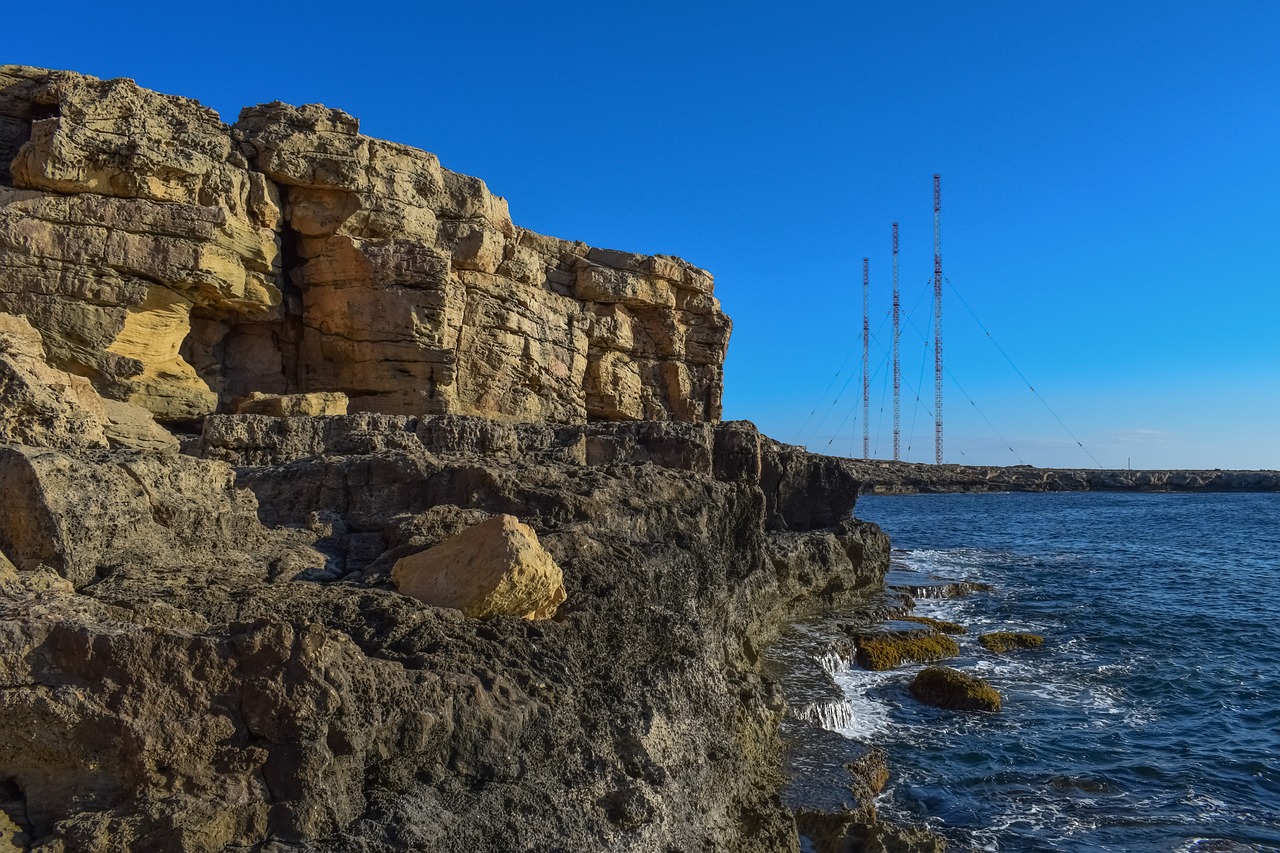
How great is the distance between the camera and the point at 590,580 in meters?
8.27

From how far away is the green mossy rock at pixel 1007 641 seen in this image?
64.9ft

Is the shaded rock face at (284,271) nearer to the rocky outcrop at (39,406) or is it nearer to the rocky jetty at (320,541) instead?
the rocky jetty at (320,541)

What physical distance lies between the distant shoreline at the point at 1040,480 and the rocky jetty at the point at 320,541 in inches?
3818

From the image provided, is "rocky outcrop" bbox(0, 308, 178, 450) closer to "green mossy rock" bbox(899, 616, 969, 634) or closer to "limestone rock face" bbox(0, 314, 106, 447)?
"limestone rock face" bbox(0, 314, 106, 447)

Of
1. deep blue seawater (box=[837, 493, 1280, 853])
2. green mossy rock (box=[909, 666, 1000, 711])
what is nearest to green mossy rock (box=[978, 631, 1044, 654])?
deep blue seawater (box=[837, 493, 1280, 853])

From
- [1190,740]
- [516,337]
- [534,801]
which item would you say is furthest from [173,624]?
[516,337]

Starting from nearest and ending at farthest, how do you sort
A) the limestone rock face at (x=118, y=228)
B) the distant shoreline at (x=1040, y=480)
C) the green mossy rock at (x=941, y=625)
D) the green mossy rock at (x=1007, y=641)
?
the limestone rock face at (x=118, y=228), the green mossy rock at (x=1007, y=641), the green mossy rock at (x=941, y=625), the distant shoreline at (x=1040, y=480)

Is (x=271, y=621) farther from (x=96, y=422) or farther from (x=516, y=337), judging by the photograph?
(x=516, y=337)

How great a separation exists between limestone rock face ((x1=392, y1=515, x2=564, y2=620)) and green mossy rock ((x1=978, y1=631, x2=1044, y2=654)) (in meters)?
16.0

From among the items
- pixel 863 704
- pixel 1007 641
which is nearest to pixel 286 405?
pixel 863 704

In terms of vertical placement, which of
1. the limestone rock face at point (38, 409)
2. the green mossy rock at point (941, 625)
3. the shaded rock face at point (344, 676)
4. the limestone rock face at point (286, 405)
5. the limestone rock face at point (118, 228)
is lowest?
the green mossy rock at point (941, 625)

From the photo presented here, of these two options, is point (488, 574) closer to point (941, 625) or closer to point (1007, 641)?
point (1007, 641)

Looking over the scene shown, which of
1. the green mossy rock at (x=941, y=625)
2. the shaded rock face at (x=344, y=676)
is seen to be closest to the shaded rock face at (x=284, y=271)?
the shaded rock face at (x=344, y=676)

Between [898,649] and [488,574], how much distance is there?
45.9ft
